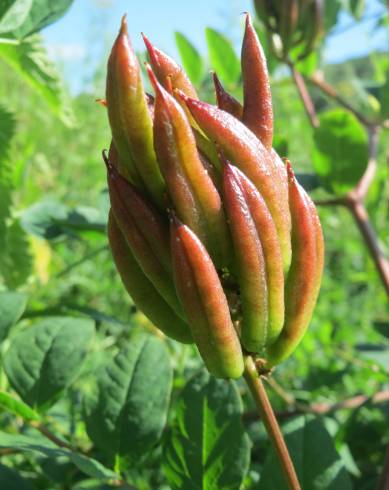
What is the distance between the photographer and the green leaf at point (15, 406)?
0.67 metres

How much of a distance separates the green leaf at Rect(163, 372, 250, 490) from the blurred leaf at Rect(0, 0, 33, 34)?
0.47 metres

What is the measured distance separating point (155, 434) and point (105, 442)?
0.05m

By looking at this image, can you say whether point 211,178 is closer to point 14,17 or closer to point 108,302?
point 14,17

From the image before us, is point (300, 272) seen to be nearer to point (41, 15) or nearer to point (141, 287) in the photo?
point (141, 287)

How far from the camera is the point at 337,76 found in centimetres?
1628

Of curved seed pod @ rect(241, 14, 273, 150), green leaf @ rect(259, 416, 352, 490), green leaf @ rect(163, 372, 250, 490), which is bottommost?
green leaf @ rect(259, 416, 352, 490)

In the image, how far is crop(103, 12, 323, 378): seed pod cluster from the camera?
48cm

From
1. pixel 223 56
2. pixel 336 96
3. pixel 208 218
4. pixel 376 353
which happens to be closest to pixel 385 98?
pixel 336 96

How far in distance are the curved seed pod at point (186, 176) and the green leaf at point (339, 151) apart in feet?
1.88

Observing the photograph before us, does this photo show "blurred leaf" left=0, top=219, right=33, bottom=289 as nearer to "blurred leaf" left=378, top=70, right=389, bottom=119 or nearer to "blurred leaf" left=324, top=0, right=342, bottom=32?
"blurred leaf" left=378, top=70, right=389, bottom=119

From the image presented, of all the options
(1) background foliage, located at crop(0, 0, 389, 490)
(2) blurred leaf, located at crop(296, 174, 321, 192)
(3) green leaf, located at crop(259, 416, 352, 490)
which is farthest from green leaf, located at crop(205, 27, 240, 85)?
(3) green leaf, located at crop(259, 416, 352, 490)

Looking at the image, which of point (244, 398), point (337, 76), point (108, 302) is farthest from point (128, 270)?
point (337, 76)

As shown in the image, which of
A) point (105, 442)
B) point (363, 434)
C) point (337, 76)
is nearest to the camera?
point (105, 442)

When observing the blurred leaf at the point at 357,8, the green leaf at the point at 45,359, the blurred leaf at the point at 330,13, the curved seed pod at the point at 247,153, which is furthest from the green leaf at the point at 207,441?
the blurred leaf at the point at 357,8
